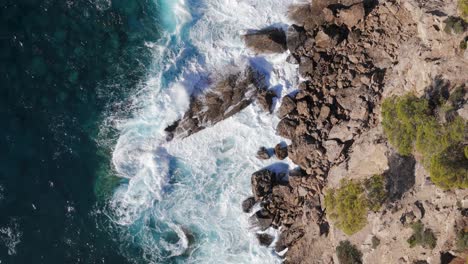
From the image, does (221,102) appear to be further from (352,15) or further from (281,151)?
(352,15)

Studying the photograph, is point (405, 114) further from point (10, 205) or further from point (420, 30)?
point (10, 205)

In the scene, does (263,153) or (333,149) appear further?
(263,153)

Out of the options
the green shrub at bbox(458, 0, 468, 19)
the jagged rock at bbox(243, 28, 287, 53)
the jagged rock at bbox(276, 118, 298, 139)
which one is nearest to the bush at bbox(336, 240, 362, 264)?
the jagged rock at bbox(276, 118, 298, 139)

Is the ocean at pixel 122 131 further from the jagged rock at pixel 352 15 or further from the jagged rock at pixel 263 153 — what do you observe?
the jagged rock at pixel 352 15

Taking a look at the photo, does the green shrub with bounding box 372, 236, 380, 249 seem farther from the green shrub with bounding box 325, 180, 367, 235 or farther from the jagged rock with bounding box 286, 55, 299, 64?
the jagged rock with bounding box 286, 55, 299, 64

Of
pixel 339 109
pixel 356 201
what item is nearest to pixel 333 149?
pixel 339 109

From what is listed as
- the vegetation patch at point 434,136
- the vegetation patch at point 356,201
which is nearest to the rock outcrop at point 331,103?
the vegetation patch at point 356,201

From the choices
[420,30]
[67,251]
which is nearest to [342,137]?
[420,30]
